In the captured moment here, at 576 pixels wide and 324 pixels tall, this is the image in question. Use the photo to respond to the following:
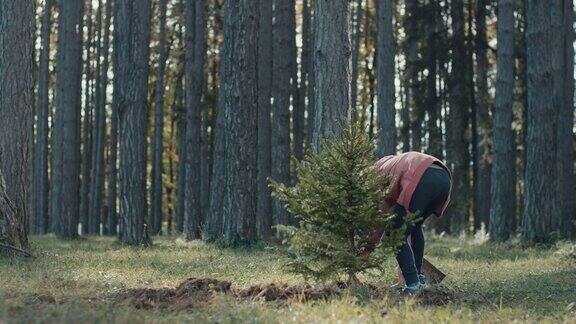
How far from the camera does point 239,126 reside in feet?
58.7

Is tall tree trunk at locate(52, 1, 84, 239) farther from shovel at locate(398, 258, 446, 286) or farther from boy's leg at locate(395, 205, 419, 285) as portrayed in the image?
boy's leg at locate(395, 205, 419, 285)

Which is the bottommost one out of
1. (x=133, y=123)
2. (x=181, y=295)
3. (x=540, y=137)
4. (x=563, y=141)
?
(x=181, y=295)

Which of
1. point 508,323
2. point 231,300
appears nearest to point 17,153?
point 231,300

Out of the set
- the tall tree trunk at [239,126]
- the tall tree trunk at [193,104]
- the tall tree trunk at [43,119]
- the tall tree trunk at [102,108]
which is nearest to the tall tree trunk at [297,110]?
the tall tree trunk at [193,104]

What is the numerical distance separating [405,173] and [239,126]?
910 centimetres

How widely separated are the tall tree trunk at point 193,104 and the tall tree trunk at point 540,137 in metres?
10.3

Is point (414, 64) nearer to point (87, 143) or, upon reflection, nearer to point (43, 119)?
point (43, 119)

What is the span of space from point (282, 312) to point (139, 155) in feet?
38.9

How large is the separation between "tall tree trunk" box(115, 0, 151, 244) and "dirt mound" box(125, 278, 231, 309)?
32.3 feet

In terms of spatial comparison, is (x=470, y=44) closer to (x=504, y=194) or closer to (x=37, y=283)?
(x=504, y=194)

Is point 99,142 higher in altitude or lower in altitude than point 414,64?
lower

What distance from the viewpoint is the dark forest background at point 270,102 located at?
14.8 meters

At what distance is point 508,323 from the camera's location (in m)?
6.90

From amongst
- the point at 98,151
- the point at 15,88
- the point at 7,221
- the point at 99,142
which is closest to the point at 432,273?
the point at 7,221
